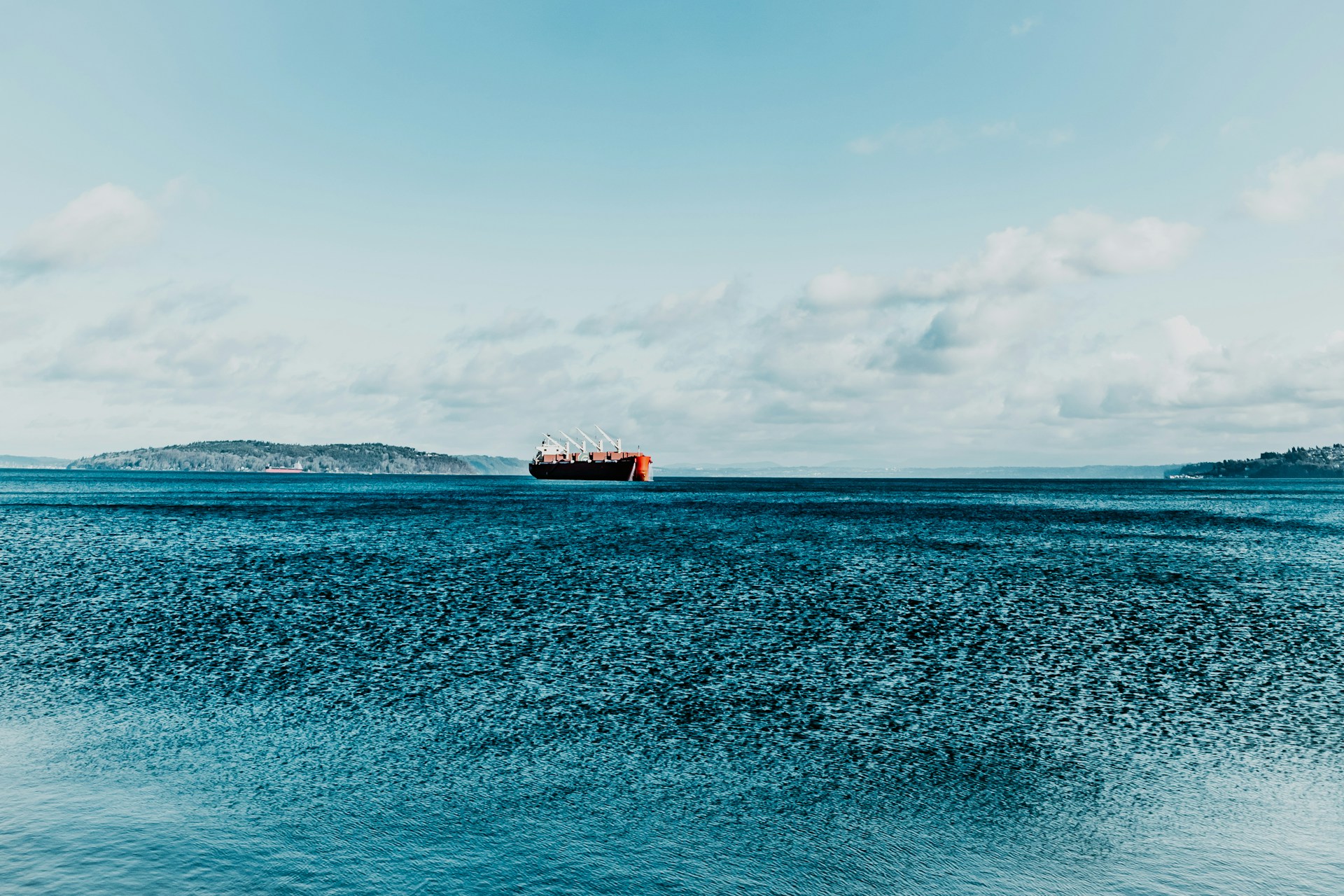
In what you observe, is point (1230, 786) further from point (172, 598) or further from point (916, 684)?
point (172, 598)

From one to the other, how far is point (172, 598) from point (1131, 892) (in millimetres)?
40326

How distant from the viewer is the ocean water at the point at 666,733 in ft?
43.0

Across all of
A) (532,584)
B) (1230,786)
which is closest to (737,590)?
(532,584)

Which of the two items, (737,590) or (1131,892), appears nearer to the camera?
(1131,892)


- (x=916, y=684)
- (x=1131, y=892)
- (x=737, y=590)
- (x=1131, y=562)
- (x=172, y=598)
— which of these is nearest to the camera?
(x=1131, y=892)

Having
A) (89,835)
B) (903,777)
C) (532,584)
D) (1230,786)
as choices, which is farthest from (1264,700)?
(532,584)

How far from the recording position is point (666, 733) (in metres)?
19.8

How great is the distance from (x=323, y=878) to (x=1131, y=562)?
194 feet

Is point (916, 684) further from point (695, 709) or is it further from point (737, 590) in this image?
point (737, 590)

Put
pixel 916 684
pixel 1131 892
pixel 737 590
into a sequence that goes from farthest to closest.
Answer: pixel 737 590, pixel 916 684, pixel 1131 892

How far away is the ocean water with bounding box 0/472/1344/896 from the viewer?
1309 centimetres

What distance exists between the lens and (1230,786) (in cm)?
1673

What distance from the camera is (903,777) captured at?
17.0 meters

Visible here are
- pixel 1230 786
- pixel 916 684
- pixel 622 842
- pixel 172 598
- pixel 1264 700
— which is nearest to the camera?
pixel 622 842
